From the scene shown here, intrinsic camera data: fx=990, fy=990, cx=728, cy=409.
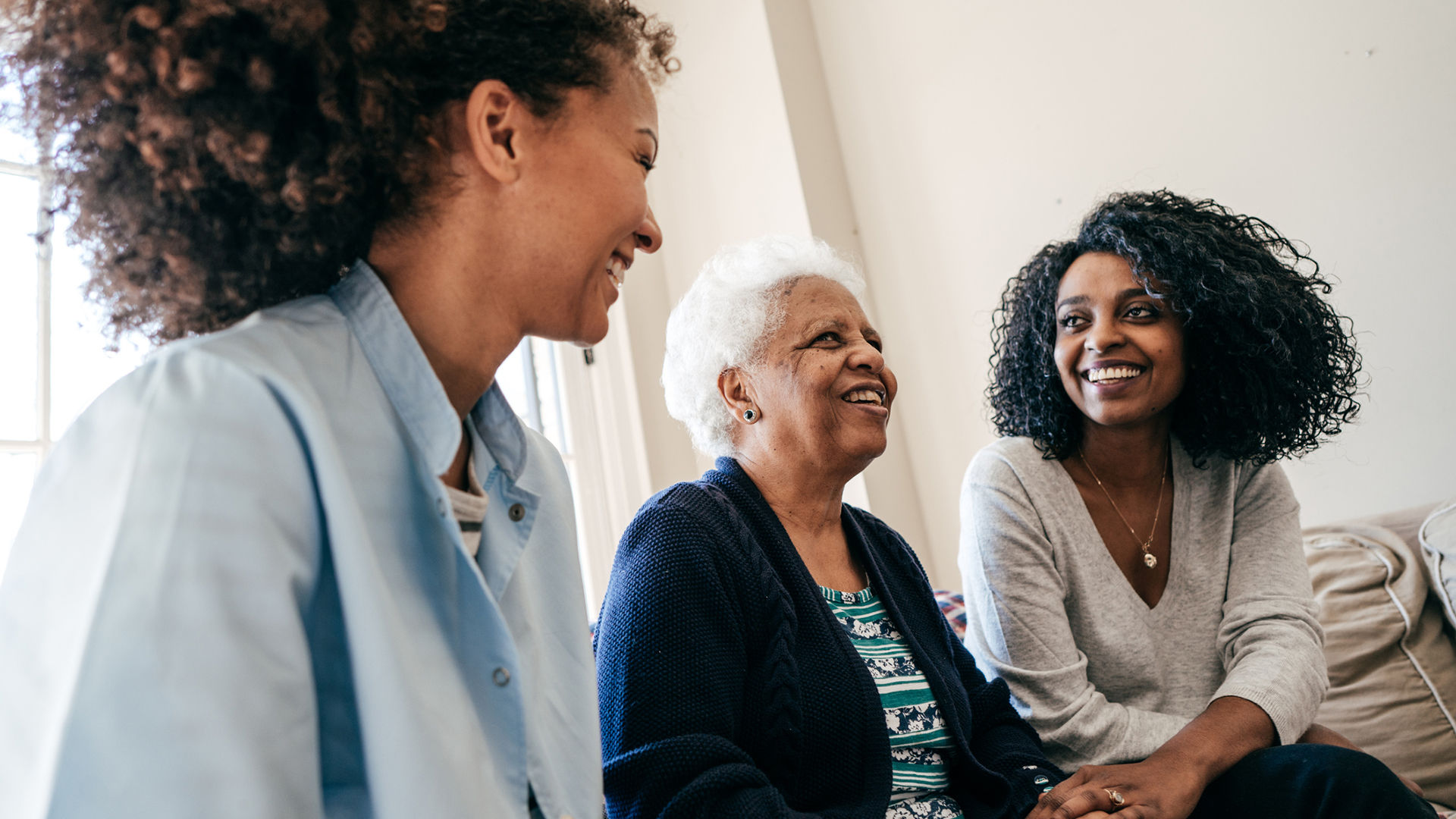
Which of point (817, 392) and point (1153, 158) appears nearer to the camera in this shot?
point (817, 392)

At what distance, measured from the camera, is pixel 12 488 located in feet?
5.77

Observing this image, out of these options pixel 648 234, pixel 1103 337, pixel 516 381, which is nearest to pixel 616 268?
pixel 648 234

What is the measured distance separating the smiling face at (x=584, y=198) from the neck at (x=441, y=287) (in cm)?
5

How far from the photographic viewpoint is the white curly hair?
1581mm

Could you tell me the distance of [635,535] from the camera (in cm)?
127

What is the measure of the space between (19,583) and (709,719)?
681 mm

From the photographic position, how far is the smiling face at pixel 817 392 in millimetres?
1492

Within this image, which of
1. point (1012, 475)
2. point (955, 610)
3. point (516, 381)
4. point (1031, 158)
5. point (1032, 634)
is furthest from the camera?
point (516, 381)

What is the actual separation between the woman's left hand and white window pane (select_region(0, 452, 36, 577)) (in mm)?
1738

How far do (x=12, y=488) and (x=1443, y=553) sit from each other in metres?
2.56

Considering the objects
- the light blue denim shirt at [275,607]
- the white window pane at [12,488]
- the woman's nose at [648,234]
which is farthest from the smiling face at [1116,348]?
the white window pane at [12,488]

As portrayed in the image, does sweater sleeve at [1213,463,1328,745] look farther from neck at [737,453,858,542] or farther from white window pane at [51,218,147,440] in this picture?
white window pane at [51,218,147,440]

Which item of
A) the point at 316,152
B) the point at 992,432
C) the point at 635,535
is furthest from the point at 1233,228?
the point at 316,152

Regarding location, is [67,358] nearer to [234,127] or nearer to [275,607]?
[234,127]
